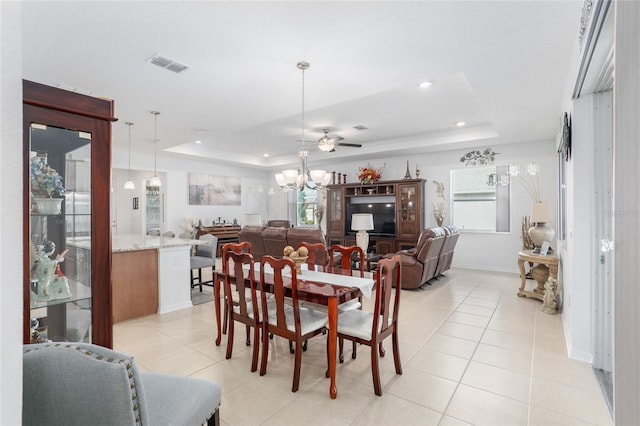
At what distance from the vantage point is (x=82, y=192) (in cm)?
154

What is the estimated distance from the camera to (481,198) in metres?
6.67

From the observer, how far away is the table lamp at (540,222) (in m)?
4.29

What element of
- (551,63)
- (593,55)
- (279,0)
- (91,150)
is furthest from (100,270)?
(551,63)

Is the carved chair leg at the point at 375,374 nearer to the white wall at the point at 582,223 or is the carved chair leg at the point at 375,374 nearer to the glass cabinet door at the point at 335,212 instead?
the white wall at the point at 582,223

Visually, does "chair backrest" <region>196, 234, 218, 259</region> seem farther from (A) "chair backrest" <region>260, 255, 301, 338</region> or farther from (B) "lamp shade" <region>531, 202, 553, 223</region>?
(B) "lamp shade" <region>531, 202, 553, 223</region>

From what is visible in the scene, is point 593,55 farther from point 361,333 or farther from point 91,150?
point 91,150

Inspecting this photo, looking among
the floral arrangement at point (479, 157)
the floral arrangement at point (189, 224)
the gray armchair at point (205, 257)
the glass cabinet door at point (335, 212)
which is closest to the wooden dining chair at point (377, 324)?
the gray armchair at point (205, 257)

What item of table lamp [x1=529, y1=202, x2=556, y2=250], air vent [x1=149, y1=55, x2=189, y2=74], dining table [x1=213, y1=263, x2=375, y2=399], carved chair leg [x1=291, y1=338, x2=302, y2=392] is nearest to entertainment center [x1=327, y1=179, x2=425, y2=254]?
table lamp [x1=529, y1=202, x2=556, y2=250]

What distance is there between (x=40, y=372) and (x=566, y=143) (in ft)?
12.9

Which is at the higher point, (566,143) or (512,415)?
(566,143)

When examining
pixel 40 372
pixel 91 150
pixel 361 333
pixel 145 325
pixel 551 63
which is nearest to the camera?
pixel 40 372

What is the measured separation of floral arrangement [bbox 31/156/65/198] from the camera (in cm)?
139

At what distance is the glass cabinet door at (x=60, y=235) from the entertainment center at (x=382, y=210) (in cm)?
628

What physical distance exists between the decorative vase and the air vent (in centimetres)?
177
